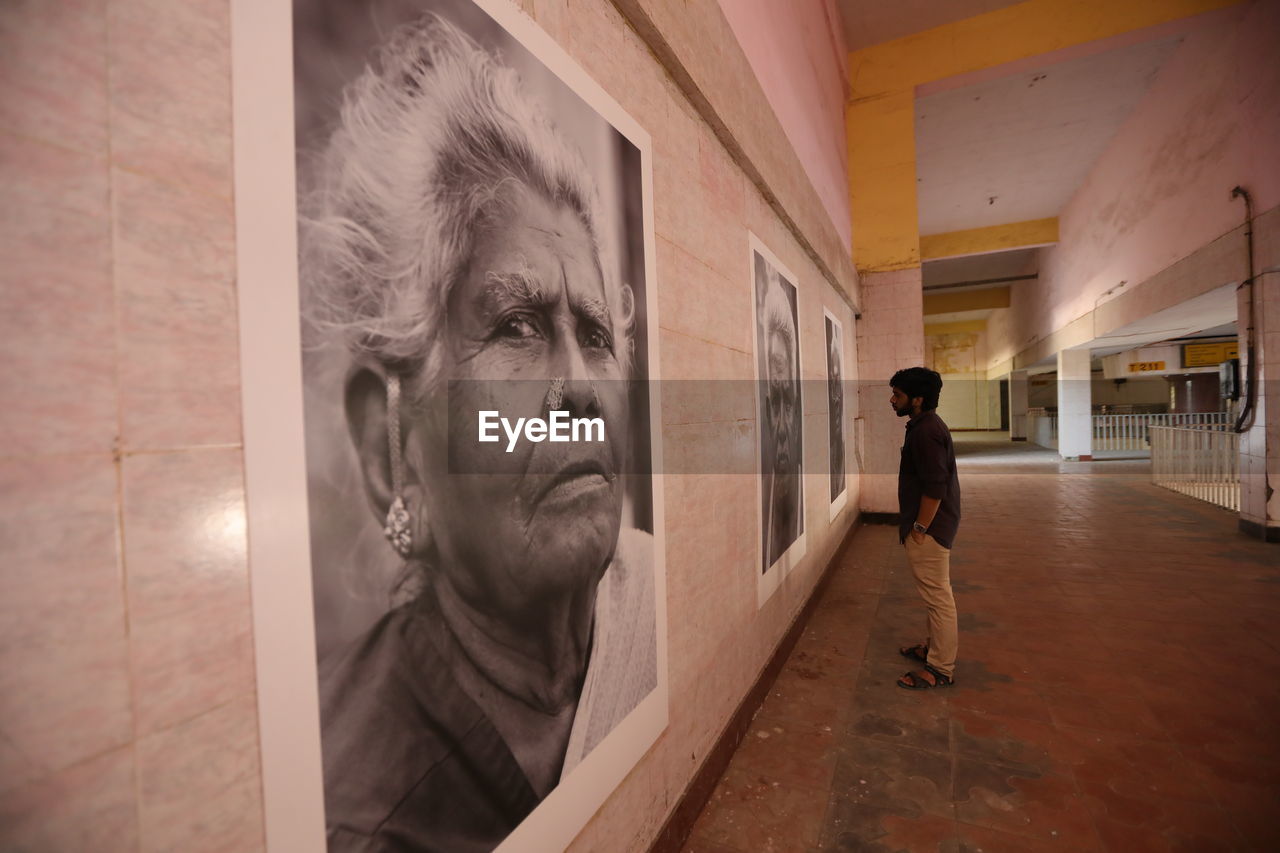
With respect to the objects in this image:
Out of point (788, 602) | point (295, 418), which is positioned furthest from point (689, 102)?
point (788, 602)

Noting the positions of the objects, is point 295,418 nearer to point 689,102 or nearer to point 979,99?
point 689,102

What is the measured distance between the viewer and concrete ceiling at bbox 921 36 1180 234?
833cm

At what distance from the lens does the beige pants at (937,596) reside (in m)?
3.40

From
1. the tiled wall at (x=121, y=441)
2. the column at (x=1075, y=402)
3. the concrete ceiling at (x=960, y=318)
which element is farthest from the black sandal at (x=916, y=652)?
the concrete ceiling at (x=960, y=318)

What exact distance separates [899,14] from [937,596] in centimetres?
812

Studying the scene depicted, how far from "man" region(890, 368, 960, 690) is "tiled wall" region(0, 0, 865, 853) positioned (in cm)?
339

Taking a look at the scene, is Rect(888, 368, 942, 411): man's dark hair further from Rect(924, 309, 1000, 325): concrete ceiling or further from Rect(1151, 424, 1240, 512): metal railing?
Rect(924, 309, 1000, 325): concrete ceiling

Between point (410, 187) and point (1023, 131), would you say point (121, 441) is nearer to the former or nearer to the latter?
point (410, 187)

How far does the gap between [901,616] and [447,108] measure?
5.06 m

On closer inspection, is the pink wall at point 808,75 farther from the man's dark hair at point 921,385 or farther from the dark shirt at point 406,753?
the dark shirt at point 406,753

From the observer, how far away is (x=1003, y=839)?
222 cm

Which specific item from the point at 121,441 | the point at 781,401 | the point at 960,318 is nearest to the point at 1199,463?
the point at 781,401

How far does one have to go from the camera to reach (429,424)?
1.16 m

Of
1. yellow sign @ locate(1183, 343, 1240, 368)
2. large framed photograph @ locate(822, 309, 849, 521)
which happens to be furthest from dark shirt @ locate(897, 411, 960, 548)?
yellow sign @ locate(1183, 343, 1240, 368)
